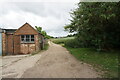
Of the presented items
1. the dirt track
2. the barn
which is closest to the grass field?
the dirt track

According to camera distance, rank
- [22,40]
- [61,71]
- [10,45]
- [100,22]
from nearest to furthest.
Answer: [61,71] < [100,22] < [10,45] < [22,40]

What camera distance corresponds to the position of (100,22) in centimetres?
912

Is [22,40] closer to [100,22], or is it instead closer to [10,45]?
[10,45]

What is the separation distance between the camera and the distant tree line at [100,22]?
6.95 metres

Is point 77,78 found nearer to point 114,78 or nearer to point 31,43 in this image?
point 114,78

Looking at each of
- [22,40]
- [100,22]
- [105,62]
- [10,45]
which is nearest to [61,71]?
[105,62]

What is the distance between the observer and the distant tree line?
6949mm

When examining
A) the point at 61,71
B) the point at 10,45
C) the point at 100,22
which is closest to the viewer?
the point at 61,71

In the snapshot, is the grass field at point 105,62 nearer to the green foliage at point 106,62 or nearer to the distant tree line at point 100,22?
the green foliage at point 106,62

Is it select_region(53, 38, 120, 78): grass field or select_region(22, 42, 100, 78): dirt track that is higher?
select_region(53, 38, 120, 78): grass field

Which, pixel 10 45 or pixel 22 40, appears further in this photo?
pixel 22 40

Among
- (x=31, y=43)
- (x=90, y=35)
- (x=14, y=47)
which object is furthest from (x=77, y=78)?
(x=14, y=47)

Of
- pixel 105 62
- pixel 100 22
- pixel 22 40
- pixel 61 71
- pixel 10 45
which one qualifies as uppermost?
pixel 100 22

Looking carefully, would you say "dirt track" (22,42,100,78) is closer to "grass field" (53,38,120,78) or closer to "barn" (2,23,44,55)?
"grass field" (53,38,120,78)
